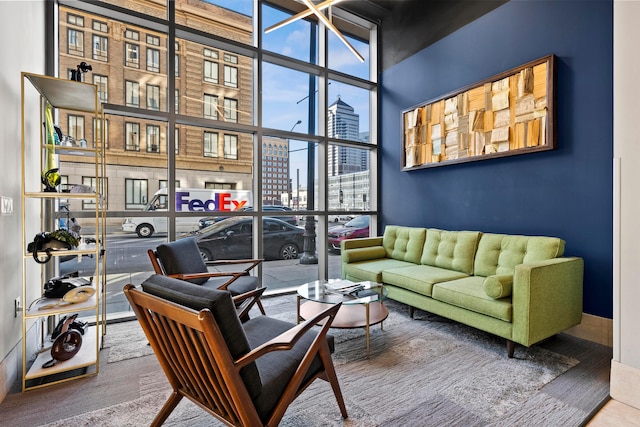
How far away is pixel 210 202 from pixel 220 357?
2.87m

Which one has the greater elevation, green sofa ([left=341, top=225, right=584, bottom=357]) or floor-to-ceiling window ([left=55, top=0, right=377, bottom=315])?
floor-to-ceiling window ([left=55, top=0, right=377, bottom=315])

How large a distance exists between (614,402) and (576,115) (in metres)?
2.30

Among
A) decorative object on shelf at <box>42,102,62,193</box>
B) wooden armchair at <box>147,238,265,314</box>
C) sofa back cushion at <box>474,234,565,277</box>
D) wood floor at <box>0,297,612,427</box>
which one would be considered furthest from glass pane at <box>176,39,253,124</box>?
sofa back cushion at <box>474,234,565,277</box>

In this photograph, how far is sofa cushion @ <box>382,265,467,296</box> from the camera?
3.08 meters

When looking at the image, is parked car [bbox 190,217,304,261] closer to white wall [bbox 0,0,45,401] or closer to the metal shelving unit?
the metal shelving unit

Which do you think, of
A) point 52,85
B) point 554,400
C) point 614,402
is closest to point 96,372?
point 52,85

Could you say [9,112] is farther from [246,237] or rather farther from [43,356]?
[246,237]

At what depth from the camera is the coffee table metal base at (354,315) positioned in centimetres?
250

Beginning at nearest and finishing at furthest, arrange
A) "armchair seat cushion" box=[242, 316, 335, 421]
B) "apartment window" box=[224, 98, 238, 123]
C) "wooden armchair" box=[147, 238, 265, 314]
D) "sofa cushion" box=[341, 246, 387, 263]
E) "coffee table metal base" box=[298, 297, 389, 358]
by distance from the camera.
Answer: "armchair seat cushion" box=[242, 316, 335, 421] → "coffee table metal base" box=[298, 297, 389, 358] → "wooden armchair" box=[147, 238, 265, 314] → "apartment window" box=[224, 98, 238, 123] → "sofa cushion" box=[341, 246, 387, 263]

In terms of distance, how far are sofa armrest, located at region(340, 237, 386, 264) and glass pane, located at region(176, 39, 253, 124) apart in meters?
2.05

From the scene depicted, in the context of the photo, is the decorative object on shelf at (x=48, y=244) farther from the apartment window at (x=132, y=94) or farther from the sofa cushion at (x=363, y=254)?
the sofa cushion at (x=363, y=254)

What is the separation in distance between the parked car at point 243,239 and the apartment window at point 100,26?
2310 millimetres

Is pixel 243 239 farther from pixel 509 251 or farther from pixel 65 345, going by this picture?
pixel 509 251

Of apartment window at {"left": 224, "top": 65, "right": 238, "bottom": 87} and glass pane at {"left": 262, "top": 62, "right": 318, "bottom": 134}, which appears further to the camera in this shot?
glass pane at {"left": 262, "top": 62, "right": 318, "bottom": 134}
